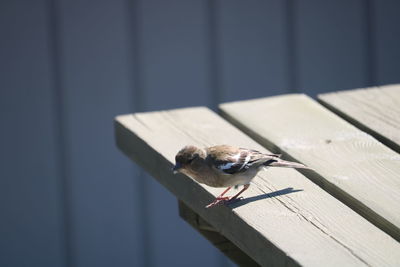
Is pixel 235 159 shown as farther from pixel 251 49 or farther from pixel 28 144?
pixel 251 49

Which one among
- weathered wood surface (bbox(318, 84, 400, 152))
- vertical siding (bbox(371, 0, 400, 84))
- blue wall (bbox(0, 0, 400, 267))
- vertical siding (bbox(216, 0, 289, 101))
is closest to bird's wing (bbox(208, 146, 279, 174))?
weathered wood surface (bbox(318, 84, 400, 152))

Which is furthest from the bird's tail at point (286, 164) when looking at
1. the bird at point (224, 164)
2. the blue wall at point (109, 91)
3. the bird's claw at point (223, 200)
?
the blue wall at point (109, 91)

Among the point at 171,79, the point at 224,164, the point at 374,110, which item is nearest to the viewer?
the point at 224,164

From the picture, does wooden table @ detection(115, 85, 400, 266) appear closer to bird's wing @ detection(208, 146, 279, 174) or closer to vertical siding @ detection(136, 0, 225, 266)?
bird's wing @ detection(208, 146, 279, 174)

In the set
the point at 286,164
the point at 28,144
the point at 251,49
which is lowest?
the point at 28,144

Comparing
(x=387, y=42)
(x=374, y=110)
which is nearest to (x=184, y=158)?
(x=374, y=110)

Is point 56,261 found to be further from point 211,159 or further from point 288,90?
point 211,159

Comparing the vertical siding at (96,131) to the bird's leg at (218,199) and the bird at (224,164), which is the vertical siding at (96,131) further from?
the bird's leg at (218,199)

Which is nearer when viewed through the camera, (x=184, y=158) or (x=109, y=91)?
(x=184, y=158)
